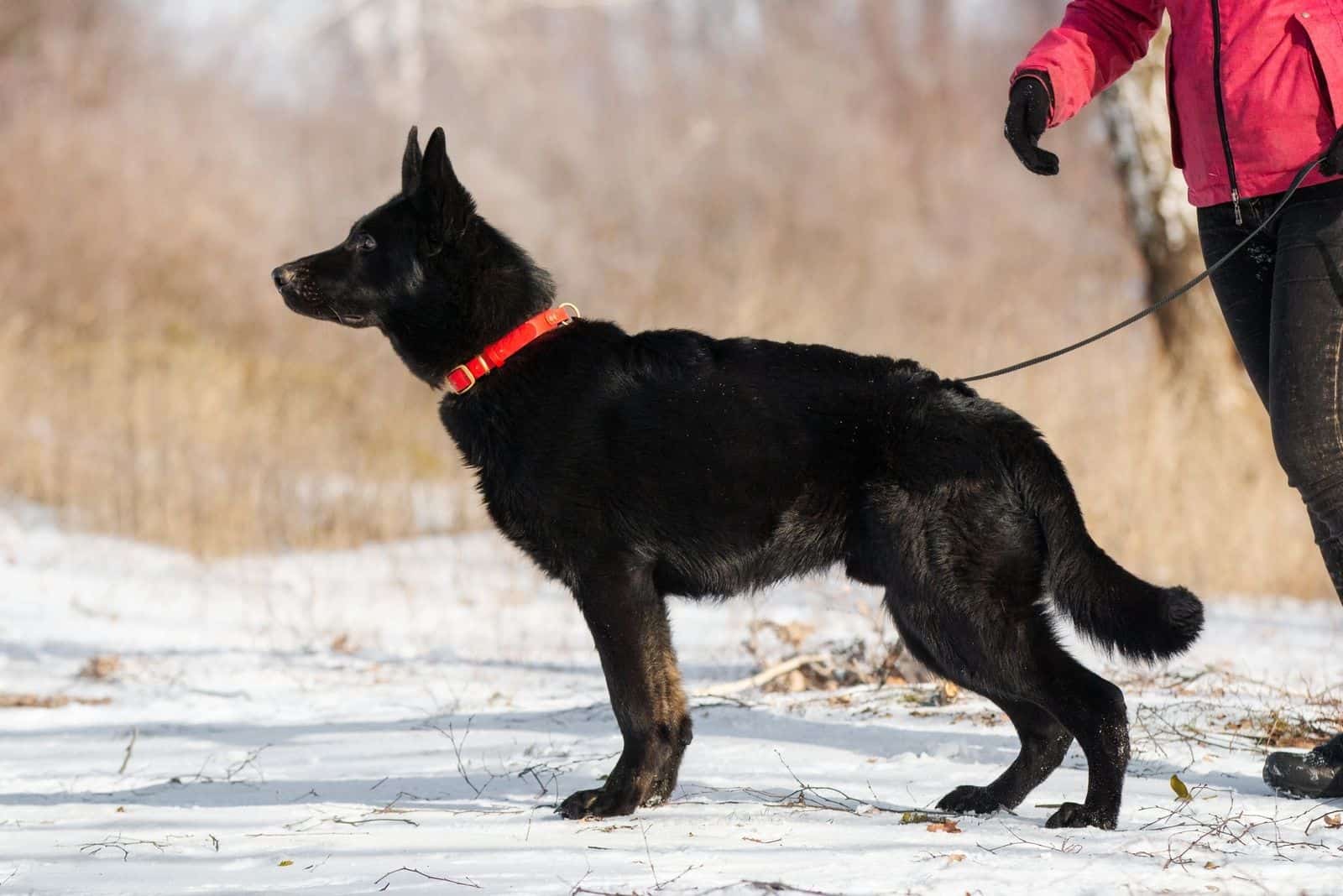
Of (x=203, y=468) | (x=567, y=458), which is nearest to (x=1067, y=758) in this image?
(x=567, y=458)

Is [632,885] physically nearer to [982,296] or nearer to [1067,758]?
[1067,758]

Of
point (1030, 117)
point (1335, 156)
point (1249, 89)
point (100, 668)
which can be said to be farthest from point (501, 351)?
point (100, 668)

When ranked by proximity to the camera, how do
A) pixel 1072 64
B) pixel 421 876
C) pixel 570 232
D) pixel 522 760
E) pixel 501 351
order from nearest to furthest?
pixel 421 876
pixel 1072 64
pixel 501 351
pixel 522 760
pixel 570 232

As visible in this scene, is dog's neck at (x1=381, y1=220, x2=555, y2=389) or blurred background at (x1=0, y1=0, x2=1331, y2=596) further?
blurred background at (x1=0, y1=0, x2=1331, y2=596)

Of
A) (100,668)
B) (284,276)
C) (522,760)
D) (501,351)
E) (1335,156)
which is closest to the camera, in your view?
(1335,156)

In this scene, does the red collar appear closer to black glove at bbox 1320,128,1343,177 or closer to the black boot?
black glove at bbox 1320,128,1343,177

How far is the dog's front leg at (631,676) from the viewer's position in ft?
10.4

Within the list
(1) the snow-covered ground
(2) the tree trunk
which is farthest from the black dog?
(2) the tree trunk

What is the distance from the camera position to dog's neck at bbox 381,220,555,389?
11.5 feet

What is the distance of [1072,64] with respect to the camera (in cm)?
326

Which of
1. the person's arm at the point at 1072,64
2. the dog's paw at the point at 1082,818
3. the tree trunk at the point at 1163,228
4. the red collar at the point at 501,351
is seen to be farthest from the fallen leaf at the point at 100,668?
the tree trunk at the point at 1163,228

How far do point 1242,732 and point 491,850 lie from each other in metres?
2.33

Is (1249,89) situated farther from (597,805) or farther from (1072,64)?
(597,805)

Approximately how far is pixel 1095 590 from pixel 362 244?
6.82 feet
